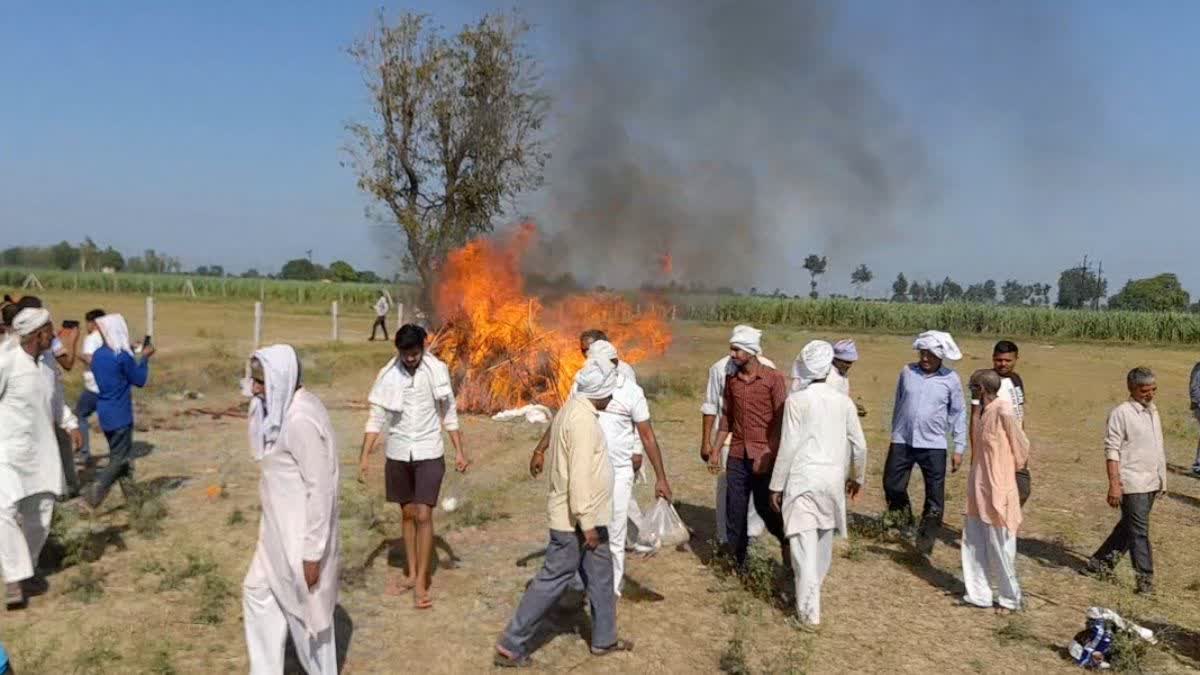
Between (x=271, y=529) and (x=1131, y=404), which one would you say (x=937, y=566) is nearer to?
(x=1131, y=404)

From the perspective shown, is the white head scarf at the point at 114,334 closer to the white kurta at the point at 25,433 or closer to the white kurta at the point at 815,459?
the white kurta at the point at 25,433

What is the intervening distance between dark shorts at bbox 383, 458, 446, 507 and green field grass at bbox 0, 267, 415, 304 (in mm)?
50295

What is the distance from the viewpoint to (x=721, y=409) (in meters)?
6.87

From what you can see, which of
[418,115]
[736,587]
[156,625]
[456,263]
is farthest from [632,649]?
[418,115]

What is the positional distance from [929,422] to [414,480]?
4.29 metres

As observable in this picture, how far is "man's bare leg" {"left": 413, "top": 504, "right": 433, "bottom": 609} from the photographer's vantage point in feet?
19.5

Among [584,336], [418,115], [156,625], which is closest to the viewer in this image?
[156,625]

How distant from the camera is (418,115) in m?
15.9

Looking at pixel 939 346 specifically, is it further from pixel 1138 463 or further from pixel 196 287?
pixel 196 287

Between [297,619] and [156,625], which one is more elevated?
[297,619]

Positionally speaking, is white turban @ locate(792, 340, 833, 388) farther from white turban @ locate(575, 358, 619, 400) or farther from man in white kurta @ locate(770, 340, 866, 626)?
white turban @ locate(575, 358, 619, 400)

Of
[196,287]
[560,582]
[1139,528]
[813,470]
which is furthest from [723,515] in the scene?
[196,287]

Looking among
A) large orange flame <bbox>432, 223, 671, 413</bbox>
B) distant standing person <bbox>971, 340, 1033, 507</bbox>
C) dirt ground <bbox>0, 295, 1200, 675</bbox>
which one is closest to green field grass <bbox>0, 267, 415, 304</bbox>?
large orange flame <bbox>432, 223, 671, 413</bbox>

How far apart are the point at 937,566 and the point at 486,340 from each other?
28.5ft
